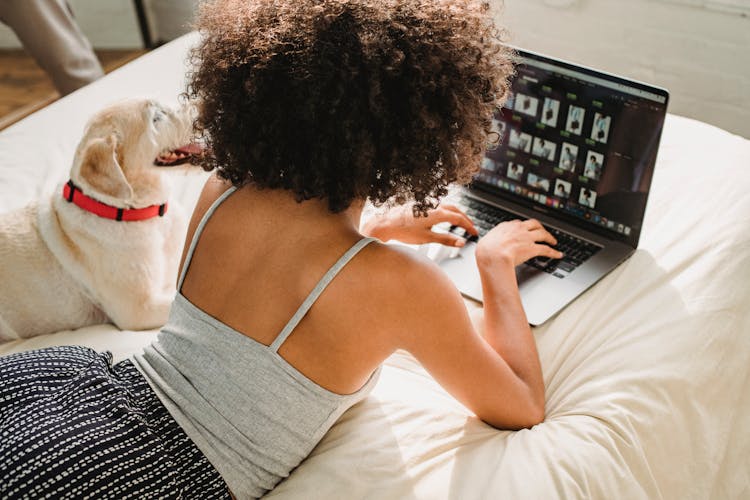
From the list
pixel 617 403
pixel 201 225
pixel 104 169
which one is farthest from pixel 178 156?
pixel 617 403

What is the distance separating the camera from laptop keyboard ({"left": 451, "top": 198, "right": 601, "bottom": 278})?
4.26ft

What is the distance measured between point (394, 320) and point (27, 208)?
0.93 m

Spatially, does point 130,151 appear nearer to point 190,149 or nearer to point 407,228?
point 190,149

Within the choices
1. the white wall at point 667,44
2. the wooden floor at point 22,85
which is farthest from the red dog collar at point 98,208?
the wooden floor at point 22,85

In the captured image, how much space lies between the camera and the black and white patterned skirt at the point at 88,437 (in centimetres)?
82

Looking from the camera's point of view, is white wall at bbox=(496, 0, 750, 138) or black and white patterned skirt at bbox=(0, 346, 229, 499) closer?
black and white patterned skirt at bbox=(0, 346, 229, 499)

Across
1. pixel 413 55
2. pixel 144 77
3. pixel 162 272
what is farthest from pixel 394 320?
pixel 144 77

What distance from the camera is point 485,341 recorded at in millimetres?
1036

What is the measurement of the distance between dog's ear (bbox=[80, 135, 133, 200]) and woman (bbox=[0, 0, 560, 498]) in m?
0.42

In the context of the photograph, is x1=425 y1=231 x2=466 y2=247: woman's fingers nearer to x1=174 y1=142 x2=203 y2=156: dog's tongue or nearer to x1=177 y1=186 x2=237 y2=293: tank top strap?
x1=177 y1=186 x2=237 y2=293: tank top strap

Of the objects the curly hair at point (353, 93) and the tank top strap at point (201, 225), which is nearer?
the curly hair at point (353, 93)

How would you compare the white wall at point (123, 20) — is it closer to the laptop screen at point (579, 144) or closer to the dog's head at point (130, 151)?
the dog's head at point (130, 151)

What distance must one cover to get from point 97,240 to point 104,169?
0.50ft

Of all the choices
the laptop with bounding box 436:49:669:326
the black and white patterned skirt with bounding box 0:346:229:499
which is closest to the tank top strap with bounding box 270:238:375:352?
the black and white patterned skirt with bounding box 0:346:229:499
